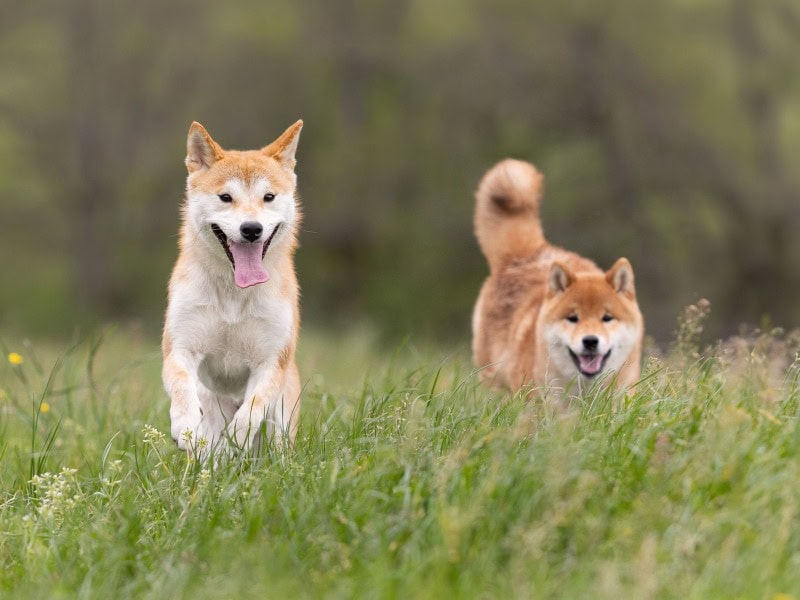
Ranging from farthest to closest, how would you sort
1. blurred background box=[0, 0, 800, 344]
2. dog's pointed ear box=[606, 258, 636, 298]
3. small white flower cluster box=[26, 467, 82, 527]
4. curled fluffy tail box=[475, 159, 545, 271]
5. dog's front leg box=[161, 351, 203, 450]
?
blurred background box=[0, 0, 800, 344], curled fluffy tail box=[475, 159, 545, 271], dog's pointed ear box=[606, 258, 636, 298], dog's front leg box=[161, 351, 203, 450], small white flower cluster box=[26, 467, 82, 527]

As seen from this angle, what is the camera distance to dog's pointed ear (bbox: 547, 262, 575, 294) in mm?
6488

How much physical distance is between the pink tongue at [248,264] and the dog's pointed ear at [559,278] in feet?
6.73

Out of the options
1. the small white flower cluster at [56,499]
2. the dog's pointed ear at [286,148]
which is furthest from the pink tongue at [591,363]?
the small white flower cluster at [56,499]

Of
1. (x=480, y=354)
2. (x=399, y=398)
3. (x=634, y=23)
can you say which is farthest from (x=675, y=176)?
(x=399, y=398)

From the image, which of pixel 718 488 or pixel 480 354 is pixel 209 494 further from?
pixel 480 354

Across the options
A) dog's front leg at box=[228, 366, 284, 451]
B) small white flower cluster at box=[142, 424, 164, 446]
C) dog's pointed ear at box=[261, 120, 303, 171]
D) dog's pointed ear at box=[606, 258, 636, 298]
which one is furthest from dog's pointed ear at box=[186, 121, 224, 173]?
dog's pointed ear at box=[606, 258, 636, 298]

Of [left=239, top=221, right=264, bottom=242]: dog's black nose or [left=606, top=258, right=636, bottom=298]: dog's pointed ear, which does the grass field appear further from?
[left=606, top=258, right=636, bottom=298]: dog's pointed ear

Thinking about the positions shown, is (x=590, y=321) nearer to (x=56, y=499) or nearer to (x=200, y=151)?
(x=200, y=151)

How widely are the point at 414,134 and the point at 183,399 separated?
63.4 feet

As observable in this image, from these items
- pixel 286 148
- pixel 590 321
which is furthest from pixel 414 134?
pixel 286 148

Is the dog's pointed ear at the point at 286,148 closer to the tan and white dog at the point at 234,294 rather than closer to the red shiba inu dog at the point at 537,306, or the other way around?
the tan and white dog at the point at 234,294

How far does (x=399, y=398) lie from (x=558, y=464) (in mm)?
1568

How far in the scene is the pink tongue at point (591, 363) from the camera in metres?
6.28

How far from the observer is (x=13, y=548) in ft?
13.8
